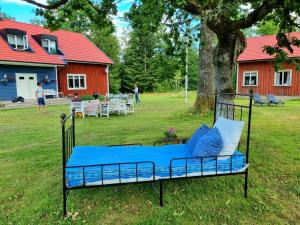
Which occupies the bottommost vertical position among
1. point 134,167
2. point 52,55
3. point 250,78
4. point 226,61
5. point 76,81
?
point 134,167

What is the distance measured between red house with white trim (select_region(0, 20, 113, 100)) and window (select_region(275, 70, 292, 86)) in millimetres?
16376

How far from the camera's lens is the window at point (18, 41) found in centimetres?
1944

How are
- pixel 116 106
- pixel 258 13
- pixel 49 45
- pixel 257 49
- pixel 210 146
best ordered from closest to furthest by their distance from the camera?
1. pixel 210 146
2. pixel 258 13
3. pixel 116 106
4. pixel 49 45
5. pixel 257 49

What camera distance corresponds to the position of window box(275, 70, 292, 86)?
2231 centimetres

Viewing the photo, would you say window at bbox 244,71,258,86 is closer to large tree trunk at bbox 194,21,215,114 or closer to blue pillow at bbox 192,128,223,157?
large tree trunk at bbox 194,21,215,114

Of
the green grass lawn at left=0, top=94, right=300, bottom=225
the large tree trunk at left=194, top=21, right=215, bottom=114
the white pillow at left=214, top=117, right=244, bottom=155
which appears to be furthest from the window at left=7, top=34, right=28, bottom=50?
the white pillow at left=214, top=117, right=244, bottom=155

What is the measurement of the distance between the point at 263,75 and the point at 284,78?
185 centimetres

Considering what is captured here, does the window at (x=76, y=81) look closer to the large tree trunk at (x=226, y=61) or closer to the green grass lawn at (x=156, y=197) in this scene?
the green grass lawn at (x=156, y=197)

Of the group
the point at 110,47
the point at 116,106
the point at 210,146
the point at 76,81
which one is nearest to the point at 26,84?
the point at 76,81

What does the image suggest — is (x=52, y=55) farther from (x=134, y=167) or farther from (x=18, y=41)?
(x=134, y=167)

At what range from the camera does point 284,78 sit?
22.8m

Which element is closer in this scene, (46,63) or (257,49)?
(46,63)

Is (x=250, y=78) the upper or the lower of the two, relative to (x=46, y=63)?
lower

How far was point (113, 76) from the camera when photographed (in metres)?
37.6
